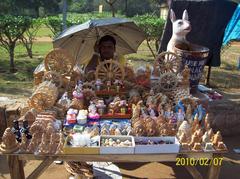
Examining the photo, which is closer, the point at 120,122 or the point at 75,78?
the point at 120,122

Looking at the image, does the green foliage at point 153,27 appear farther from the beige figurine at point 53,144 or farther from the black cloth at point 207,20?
the beige figurine at point 53,144

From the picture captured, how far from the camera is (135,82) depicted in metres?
4.15

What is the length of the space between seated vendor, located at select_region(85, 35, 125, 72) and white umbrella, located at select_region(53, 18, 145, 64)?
14 centimetres

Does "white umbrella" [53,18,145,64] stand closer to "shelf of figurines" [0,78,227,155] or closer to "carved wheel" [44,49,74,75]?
"carved wheel" [44,49,74,75]

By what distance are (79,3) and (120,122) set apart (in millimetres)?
35258

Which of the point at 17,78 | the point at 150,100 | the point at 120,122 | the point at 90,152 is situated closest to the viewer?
the point at 90,152

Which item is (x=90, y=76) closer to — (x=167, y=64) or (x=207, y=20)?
(x=167, y=64)

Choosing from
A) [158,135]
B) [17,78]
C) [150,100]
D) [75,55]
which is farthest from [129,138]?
[17,78]

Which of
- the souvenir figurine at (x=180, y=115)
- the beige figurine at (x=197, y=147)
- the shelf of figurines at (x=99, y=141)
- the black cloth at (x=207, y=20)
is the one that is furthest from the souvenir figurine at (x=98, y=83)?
the black cloth at (x=207, y=20)

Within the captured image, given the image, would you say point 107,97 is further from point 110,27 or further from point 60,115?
point 110,27

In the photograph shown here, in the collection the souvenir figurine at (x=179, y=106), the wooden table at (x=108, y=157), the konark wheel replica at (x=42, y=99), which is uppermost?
Result: the konark wheel replica at (x=42, y=99)

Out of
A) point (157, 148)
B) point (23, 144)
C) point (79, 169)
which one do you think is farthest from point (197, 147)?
point (23, 144)

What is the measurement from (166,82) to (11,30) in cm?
634

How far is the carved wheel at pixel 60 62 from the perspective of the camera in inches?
160
